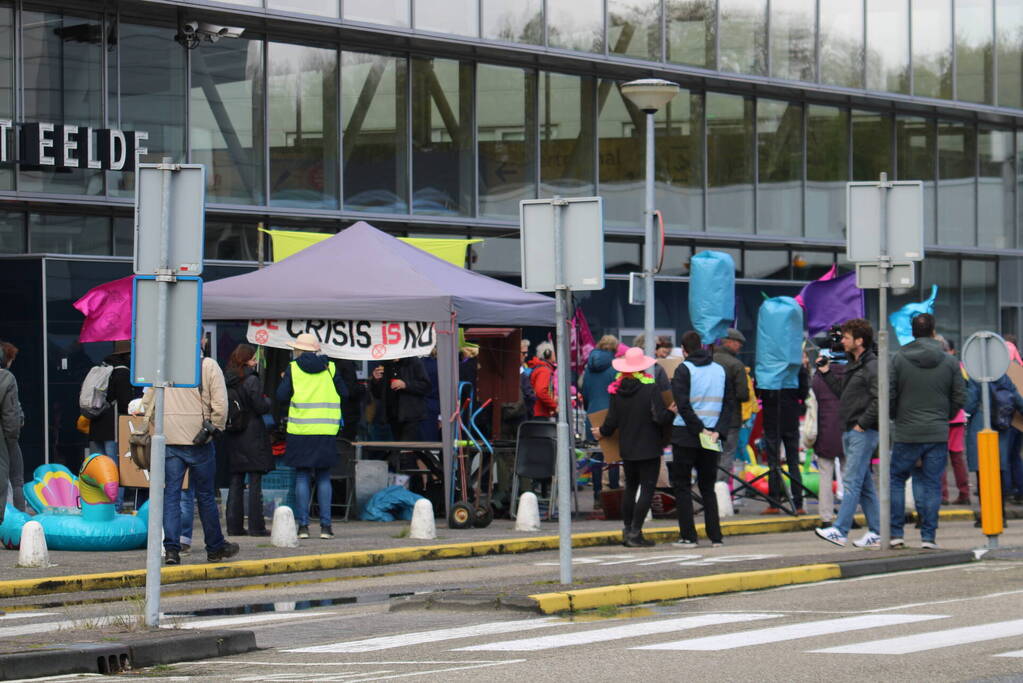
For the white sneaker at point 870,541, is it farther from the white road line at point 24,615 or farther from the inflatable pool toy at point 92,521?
the white road line at point 24,615

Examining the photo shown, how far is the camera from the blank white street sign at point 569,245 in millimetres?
12742

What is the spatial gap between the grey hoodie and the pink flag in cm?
991

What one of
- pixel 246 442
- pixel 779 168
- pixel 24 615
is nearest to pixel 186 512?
pixel 246 442

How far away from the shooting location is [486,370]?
2247 centimetres

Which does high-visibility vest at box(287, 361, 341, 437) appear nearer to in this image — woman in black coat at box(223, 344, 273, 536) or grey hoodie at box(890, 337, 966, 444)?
woman in black coat at box(223, 344, 273, 536)

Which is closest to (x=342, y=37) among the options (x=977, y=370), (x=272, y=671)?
(x=977, y=370)

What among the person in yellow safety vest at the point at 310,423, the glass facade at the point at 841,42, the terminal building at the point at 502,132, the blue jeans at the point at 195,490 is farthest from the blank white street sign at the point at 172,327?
the glass facade at the point at 841,42

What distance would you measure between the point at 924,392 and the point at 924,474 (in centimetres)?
77

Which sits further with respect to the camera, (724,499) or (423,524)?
(724,499)

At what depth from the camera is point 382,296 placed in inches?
763

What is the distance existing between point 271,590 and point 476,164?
1520 centimetres

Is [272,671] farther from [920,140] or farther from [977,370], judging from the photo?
[920,140]

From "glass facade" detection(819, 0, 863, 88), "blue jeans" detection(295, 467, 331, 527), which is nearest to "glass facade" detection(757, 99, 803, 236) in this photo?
"glass facade" detection(819, 0, 863, 88)

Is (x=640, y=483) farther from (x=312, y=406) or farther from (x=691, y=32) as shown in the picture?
(x=691, y=32)
